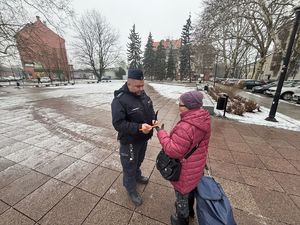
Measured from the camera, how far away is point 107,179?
2.55m

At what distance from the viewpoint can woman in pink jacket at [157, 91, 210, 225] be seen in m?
1.40

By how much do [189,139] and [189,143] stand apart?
0.13ft

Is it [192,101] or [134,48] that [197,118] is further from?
[134,48]

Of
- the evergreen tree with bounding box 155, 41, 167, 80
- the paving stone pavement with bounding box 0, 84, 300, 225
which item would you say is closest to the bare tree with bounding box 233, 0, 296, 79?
the paving stone pavement with bounding box 0, 84, 300, 225

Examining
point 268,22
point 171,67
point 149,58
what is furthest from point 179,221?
point 149,58

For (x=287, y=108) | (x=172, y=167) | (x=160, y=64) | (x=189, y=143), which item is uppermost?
(x=160, y=64)

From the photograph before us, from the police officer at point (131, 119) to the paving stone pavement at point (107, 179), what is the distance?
0.40m

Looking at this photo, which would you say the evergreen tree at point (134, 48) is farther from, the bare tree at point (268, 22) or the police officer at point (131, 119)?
the police officer at point (131, 119)

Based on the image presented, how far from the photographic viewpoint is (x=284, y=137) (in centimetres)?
471

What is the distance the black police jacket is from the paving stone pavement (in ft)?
3.12

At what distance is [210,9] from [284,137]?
8719 mm

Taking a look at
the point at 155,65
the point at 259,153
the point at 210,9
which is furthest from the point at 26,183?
the point at 155,65

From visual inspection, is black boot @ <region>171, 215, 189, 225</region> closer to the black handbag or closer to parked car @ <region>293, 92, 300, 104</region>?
the black handbag

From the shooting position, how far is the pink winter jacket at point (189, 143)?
4.59ft
